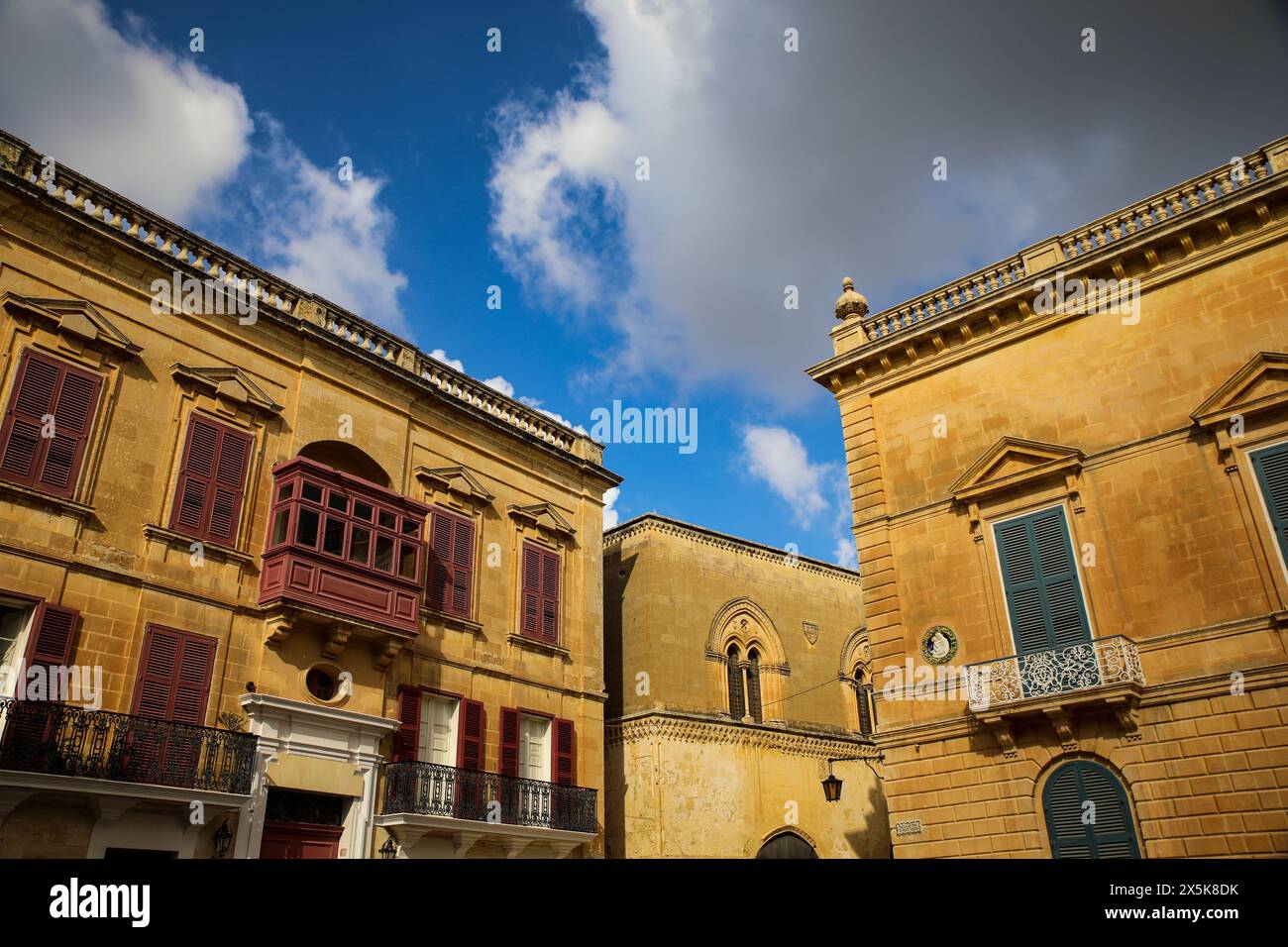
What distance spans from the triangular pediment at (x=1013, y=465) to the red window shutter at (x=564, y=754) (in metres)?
10.3

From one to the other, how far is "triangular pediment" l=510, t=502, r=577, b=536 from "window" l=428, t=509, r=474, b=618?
5.31 ft

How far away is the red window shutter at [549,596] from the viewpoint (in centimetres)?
2225

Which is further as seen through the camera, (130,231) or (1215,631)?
(130,231)

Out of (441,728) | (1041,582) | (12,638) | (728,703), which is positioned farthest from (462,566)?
(1041,582)

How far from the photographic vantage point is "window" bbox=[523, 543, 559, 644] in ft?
71.8

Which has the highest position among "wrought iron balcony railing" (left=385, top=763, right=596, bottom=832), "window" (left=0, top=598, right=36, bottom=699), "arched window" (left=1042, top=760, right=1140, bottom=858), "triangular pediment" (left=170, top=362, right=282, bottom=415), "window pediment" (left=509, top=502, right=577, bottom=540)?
"triangular pediment" (left=170, top=362, right=282, bottom=415)

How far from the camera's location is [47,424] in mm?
14930

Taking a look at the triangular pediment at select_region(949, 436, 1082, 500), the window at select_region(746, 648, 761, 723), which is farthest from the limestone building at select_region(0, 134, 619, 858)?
the triangular pediment at select_region(949, 436, 1082, 500)

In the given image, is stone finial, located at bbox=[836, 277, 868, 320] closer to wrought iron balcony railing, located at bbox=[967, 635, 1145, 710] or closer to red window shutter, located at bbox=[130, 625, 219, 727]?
wrought iron balcony railing, located at bbox=[967, 635, 1145, 710]

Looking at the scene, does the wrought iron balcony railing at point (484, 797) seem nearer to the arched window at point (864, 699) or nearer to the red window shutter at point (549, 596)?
the red window shutter at point (549, 596)

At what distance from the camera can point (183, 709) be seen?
49.9 feet

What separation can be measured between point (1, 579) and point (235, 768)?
4526 millimetres
